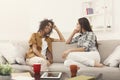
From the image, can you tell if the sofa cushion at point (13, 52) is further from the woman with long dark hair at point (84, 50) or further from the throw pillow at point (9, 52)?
the woman with long dark hair at point (84, 50)

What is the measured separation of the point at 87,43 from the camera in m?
3.75

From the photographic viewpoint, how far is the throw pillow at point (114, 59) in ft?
11.3

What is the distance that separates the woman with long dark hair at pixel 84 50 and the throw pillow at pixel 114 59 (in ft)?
0.50

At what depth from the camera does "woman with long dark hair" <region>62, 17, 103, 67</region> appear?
345cm

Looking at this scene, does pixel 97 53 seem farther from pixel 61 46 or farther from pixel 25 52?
pixel 25 52

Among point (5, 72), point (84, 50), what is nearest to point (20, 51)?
point (84, 50)

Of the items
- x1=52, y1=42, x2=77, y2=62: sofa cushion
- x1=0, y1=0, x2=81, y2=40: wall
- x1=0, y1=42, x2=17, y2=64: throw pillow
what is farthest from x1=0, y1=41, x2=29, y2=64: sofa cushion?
x1=0, y1=0, x2=81, y2=40: wall

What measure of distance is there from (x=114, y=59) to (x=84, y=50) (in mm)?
490

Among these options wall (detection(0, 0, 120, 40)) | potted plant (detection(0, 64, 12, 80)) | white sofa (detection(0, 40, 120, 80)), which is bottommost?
white sofa (detection(0, 40, 120, 80))

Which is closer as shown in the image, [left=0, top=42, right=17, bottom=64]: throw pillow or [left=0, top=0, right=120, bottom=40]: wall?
[left=0, top=42, right=17, bottom=64]: throw pillow

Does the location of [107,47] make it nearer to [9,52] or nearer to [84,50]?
[84,50]

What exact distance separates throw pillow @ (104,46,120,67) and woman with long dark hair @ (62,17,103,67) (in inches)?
6.0

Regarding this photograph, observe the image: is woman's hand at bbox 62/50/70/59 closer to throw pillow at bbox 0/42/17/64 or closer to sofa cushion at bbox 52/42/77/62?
sofa cushion at bbox 52/42/77/62

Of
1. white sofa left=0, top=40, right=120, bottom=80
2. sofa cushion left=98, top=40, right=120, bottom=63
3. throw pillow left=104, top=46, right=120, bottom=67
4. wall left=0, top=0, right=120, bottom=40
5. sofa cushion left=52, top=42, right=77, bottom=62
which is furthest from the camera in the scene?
wall left=0, top=0, right=120, bottom=40
